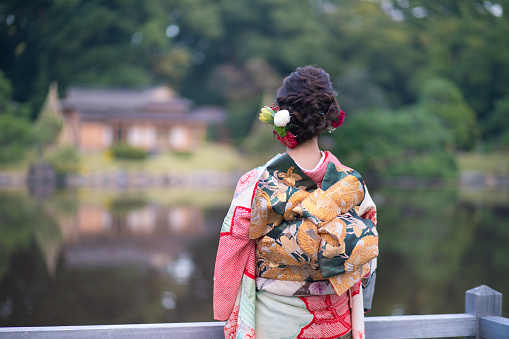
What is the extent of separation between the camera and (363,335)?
40.9 inches

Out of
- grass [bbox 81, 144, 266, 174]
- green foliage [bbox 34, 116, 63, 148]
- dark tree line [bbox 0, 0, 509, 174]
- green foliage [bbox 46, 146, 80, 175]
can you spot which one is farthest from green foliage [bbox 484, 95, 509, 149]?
green foliage [bbox 34, 116, 63, 148]

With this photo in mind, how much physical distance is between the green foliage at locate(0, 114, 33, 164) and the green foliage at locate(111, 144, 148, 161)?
110 inches

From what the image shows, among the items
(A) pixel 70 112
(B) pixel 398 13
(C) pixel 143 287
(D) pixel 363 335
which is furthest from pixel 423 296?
(B) pixel 398 13

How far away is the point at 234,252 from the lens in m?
0.98

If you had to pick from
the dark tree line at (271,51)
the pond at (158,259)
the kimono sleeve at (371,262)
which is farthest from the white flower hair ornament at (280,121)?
the dark tree line at (271,51)

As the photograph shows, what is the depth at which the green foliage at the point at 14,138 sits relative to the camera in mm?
16891

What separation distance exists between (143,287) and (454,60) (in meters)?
20.7

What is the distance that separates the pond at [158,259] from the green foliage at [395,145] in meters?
6.84

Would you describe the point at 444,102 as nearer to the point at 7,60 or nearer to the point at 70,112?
the point at 70,112

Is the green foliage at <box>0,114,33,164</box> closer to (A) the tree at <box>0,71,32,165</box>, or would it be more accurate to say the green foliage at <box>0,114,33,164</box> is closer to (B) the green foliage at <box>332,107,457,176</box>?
(A) the tree at <box>0,71,32,165</box>

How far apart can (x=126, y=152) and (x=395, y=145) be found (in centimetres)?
974

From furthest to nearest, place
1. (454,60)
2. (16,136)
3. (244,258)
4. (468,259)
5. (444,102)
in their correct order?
(454,60) < (444,102) < (16,136) < (468,259) < (244,258)

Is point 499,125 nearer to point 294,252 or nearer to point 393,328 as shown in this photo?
point 393,328

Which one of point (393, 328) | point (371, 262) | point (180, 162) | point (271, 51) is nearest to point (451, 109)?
point (271, 51)
